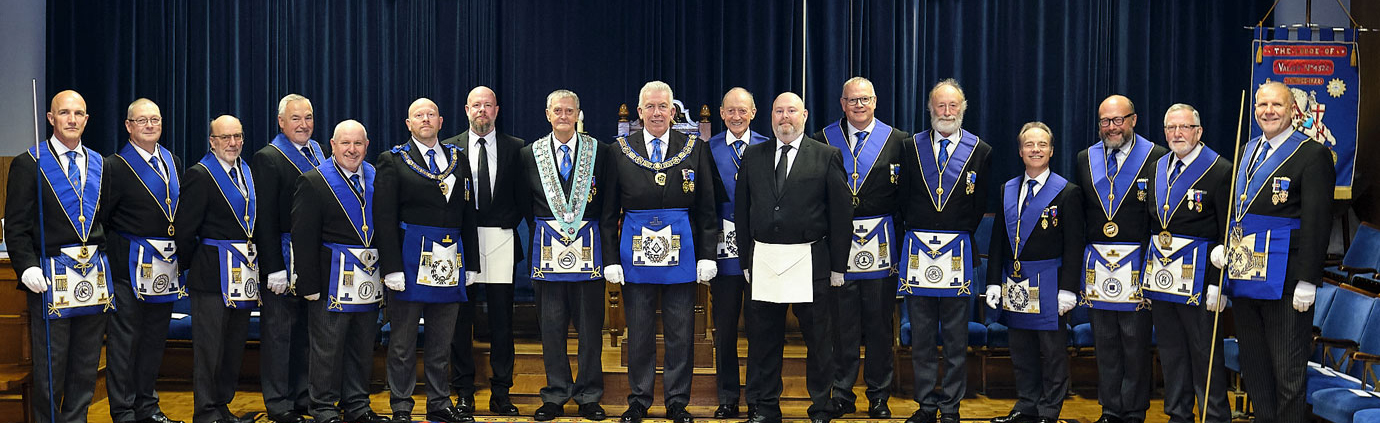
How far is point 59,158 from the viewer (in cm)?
484

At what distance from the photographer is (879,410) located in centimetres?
546

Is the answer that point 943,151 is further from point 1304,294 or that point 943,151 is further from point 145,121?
point 145,121

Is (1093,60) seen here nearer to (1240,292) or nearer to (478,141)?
(1240,292)

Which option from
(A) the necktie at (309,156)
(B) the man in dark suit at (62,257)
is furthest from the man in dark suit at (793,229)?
(B) the man in dark suit at (62,257)

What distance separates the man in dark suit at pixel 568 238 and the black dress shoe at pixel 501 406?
7.9 inches

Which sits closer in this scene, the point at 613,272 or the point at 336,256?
the point at 336,256

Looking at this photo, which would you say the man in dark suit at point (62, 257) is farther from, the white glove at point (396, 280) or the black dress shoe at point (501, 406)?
the black dress shoe at point (501, 406)

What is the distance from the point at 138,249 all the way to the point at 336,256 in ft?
2.80

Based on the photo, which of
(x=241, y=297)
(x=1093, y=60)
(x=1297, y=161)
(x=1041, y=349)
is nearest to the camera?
(x=1297, y=161)

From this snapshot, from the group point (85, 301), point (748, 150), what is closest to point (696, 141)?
point (748, 150)

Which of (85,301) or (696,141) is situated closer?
(85,301)

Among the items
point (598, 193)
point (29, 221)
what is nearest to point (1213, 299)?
point (598, 193)

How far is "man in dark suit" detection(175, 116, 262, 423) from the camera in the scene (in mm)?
5055

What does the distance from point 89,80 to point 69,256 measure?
3.21m
